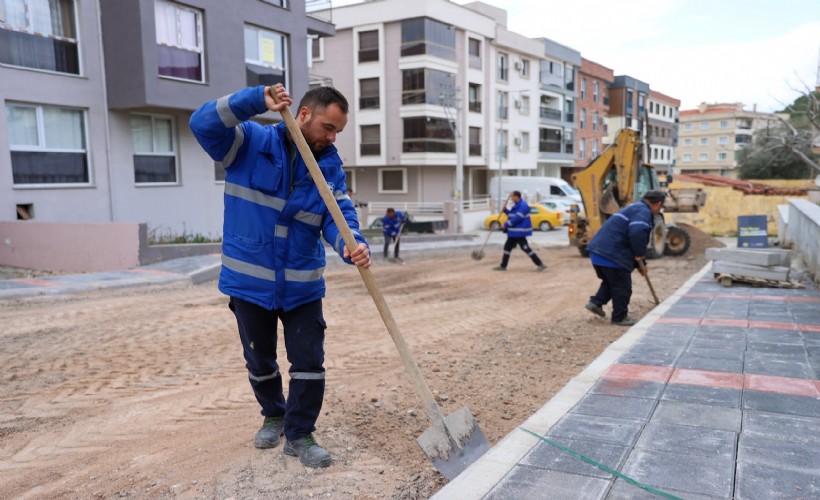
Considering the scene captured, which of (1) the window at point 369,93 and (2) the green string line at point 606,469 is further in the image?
(1) the window at point 369,93

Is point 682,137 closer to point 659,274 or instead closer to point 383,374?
point 659,274

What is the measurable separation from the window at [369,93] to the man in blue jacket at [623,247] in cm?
2776

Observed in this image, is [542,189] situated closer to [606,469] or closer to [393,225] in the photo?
[393,225]

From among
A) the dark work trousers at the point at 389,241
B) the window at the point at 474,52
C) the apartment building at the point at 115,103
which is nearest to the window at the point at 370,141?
the window at the point at 474,52

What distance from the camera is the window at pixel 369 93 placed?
34.3m

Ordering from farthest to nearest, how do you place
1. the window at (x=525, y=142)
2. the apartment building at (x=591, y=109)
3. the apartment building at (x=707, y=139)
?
the apartment building at (x=707, y=139)
the apartment building at (x=591, y=109)
the window at (x=525, y=142)

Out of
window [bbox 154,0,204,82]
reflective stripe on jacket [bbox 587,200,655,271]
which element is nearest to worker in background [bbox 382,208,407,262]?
window [bbox 154,0,204,82]

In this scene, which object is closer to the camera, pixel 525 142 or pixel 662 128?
pixel 525 142

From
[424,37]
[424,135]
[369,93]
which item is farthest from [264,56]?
[369,93]

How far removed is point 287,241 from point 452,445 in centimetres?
140

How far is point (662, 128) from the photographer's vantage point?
223ft

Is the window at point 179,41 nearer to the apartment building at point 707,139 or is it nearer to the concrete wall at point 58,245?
the concrete wall at point 58,245

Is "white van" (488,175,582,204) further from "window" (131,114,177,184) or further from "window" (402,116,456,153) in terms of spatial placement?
"window" (131,114,177,184)

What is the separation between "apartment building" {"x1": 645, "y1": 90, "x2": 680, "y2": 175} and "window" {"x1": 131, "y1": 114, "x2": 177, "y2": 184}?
5753 centimetres
